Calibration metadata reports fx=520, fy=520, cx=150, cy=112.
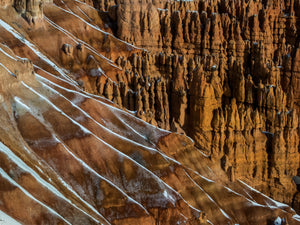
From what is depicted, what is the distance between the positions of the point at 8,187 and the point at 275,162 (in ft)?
78.7

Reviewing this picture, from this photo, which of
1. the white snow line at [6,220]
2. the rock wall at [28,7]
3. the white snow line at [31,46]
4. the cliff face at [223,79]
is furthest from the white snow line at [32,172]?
the rock wall at [28,7]

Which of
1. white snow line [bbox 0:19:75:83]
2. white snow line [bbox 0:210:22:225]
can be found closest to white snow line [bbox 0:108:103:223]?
white snow line [bbox 0:210:22:225]

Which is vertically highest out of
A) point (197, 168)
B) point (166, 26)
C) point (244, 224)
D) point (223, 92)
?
point (166, 26)

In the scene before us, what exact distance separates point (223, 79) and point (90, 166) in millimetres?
17491

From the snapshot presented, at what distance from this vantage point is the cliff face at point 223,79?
42.6 metres

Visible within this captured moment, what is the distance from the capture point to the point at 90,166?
106ft

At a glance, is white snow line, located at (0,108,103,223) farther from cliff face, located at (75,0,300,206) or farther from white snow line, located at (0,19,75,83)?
white snow line, located at (0,19,75,83)

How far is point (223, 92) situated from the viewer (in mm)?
44812

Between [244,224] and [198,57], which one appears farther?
[198,57]

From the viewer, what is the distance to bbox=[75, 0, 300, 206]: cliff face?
4262 centimetres

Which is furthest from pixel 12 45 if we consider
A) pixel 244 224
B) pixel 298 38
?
pixel 298 38

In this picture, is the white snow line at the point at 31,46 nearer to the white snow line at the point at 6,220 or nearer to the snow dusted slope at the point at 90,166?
the snow dusted slope at the point at 90,166

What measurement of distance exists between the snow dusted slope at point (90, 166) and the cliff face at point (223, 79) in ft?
9.61

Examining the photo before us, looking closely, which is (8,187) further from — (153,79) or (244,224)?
(153,79)
